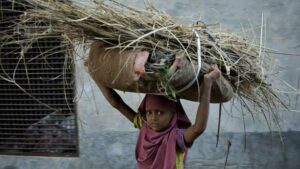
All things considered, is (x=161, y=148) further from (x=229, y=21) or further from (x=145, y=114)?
(x=229, y=21)

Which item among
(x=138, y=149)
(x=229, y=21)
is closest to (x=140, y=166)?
(x=138, y=149)

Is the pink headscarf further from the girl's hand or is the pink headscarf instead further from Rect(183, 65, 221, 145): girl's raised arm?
the girl's hand

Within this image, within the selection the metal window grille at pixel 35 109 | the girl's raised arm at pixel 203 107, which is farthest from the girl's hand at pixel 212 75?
the metal window grille at pixel 35 109

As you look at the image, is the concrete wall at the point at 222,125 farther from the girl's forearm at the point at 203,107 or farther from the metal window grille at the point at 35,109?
the girl's forearm at the point at 203,107

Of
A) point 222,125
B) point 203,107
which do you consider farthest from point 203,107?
point 222,125

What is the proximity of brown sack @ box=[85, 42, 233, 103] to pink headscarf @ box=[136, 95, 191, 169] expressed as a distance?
0.21m

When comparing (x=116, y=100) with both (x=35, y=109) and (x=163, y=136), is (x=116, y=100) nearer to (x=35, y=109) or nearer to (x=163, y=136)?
(x=163, y=136)

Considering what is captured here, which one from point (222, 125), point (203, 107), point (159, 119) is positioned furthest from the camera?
point (222, 125)

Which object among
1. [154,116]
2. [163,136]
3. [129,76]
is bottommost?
[163,136]

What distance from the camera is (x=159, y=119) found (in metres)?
3.11

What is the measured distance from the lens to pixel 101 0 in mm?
2898

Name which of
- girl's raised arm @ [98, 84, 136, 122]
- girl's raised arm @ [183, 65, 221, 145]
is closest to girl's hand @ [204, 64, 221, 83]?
girl's raised arm @ [183, 65, 221, 145]

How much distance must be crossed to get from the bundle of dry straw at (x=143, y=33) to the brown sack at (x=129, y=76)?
0.05 meters

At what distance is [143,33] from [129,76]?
0.22 m
